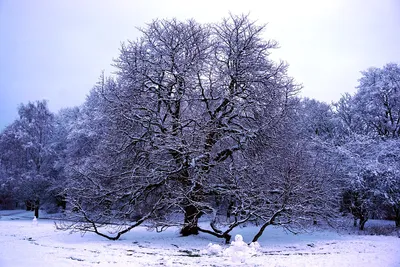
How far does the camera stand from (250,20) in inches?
673

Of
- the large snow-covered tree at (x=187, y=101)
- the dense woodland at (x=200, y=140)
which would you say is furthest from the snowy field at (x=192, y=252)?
the large snow-covered tree at (x=187, y=101)

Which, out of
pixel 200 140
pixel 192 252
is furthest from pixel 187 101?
pixel 192 252

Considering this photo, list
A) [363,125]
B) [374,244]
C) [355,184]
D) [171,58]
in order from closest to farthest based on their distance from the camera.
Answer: [374,244], [171,58], [355,184], [363,125]

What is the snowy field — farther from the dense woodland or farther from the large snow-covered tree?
the large snow-covered tree

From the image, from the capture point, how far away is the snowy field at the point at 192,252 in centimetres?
938

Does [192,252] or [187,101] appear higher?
[187,101]

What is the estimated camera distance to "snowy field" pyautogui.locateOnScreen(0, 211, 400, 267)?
9383 millimetres

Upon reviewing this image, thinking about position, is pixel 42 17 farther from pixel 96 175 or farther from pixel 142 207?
pixel 142 207

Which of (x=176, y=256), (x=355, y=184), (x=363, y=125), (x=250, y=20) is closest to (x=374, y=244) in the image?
(x=355, y=184)

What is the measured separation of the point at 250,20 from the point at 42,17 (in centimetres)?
996

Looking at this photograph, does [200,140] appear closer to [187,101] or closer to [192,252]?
[187,101]

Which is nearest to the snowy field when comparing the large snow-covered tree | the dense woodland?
the dense woodland

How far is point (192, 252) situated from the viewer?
1229 centimetres

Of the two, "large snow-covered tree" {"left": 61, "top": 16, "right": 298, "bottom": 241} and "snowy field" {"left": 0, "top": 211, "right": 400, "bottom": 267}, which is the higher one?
"large snow-covered tree" {"left": 61, "top": 16, "right": 298, "bottom": 241}
